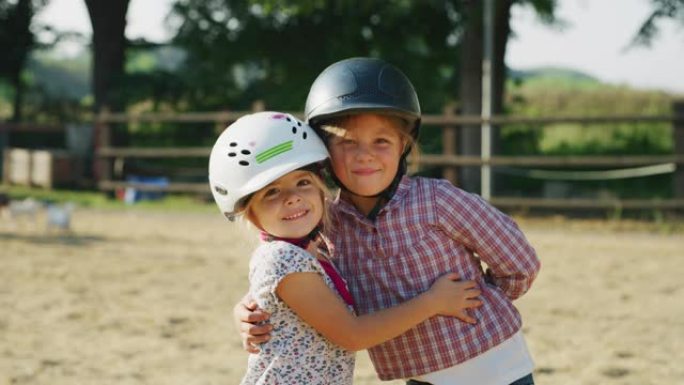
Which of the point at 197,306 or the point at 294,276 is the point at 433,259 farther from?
the point at 197,306

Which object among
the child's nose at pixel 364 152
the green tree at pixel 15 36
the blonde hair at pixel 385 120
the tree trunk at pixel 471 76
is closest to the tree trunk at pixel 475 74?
the tree trunk at pixel 471 76

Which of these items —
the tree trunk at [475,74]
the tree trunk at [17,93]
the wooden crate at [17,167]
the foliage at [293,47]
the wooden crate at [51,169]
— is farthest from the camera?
the tree trunk at [17,93]

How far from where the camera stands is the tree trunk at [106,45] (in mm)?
18922

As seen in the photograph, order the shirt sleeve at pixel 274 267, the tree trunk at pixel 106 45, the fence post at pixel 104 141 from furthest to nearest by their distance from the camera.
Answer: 1. the tree trunk at pixel 106 45
2. the fence post at pixel 104 141
3. the shirt sleeve at pixel 274 267

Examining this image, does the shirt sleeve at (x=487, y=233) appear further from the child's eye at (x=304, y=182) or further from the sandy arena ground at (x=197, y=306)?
the sandy arena ground at (x=197, y=306)

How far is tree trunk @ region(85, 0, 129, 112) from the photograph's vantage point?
18.9m

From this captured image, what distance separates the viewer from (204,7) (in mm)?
19891

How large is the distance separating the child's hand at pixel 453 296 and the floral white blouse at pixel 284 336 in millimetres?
296

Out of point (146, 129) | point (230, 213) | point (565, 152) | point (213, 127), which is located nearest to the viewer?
point (230, 213)

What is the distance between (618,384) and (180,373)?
219 cm

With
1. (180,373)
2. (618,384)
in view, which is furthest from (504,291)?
(180,373)

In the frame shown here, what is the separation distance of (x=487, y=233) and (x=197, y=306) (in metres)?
4.44

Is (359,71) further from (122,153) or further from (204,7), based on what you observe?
(204,7)

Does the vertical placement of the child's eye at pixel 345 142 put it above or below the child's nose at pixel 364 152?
above
